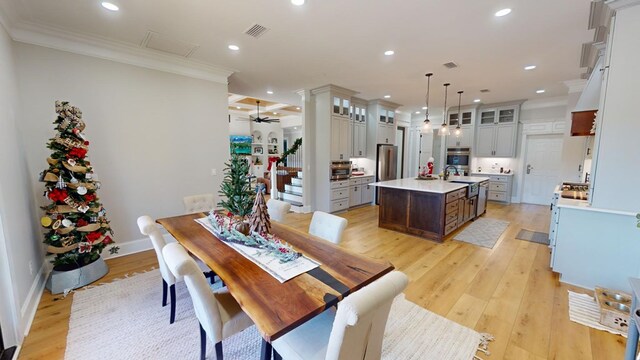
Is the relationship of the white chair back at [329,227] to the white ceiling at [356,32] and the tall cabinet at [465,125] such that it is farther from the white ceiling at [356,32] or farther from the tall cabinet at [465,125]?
Result: the tall cabinet at [465,125]

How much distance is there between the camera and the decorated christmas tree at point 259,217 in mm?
1969

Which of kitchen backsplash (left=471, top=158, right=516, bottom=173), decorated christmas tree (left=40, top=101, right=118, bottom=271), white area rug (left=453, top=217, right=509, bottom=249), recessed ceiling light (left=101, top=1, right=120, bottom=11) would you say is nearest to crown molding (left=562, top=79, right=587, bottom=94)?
kitchen backsplash (left=471, top=158, right=516, bottom=173)

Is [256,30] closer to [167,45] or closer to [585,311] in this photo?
[167,45]

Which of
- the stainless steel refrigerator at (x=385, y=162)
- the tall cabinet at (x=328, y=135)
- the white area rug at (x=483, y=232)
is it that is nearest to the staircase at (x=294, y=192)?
the tall cabinet at (x=328, y=135)

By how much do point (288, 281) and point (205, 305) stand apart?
0.48m

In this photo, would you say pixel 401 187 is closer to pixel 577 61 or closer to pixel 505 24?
pixel 505 24

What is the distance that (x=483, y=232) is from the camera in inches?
179

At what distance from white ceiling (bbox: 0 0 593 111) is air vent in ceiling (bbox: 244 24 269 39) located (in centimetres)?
6

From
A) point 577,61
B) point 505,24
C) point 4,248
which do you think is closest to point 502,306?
point 505,24

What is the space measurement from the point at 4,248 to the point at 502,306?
4.30 metres

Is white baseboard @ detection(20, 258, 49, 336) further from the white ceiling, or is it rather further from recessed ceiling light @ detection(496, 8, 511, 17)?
recessed ceiling light @ detection(496, 8, 511, 17)

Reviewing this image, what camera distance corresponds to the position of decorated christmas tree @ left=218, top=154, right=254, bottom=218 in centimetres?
206

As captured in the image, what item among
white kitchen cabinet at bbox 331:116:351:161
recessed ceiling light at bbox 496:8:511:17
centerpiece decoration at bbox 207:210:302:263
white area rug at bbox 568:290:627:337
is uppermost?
recessed ceiling light at bbox 496:8:511:17

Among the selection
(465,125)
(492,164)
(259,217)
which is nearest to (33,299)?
(259,217)
